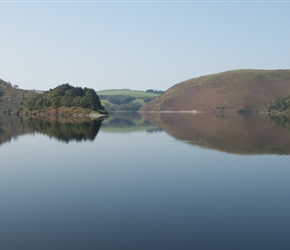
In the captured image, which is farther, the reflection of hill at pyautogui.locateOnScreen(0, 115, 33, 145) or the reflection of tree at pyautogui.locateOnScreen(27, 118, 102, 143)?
the reflection of tree at pyautogui.locateOnScreen(27, 118, 102, 143)

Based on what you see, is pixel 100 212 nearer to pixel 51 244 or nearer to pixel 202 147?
pixel 51 244

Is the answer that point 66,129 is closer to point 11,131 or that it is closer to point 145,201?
point 11,131

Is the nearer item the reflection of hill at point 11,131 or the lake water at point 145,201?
the lake water at point 145,201

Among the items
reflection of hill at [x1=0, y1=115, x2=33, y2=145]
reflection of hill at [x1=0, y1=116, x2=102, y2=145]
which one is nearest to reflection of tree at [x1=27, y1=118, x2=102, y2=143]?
reflection of hill at [x1=0, y1=116, x2=102, y2=145]

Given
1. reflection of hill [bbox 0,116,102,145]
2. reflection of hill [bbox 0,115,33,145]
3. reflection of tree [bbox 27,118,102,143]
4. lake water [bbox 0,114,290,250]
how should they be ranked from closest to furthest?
1. lake water [bbox 0,114,290,250]
2. reflection of hill [bbox 0,115,33,145]
3. reflection of tree [bbox 27,118,102,143]
4. reflection of hill [bbox 0,116,102,145]

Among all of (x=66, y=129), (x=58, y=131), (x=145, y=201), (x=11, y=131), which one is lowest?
(x=145, y=201)

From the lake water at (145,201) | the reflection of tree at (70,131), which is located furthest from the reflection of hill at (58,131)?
the lake water at (145,201)

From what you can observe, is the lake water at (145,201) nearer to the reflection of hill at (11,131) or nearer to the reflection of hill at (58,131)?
the reflection of hill at (58,131)

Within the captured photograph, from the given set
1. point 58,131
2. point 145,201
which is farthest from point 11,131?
point 145,201

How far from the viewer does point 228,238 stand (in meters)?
20.0

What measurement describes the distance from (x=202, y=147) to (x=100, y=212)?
4017cm

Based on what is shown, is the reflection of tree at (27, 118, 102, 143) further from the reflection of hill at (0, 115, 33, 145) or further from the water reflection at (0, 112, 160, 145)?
the reflection of hill at (0, 115, 33, 145)

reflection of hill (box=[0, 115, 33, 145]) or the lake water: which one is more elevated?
reflection of hill (box=[0, 115, 33, 145])

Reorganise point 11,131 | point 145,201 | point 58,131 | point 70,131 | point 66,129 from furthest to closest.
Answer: point 66,129 → point 11,131 → point 58,131 → point 70,131 → point 145,201
